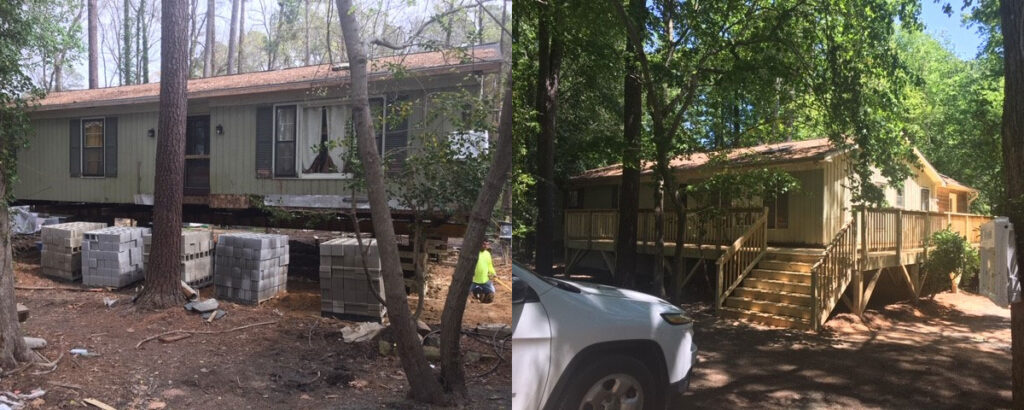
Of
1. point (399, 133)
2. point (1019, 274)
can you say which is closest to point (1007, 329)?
point (1019, 274)

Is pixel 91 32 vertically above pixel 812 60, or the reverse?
pixel 91 32

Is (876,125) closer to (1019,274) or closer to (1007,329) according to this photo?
(1019,274)

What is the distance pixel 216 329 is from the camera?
2922 millimetres

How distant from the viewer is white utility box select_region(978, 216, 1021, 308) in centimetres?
283

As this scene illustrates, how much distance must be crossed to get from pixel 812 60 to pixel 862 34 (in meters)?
0.27

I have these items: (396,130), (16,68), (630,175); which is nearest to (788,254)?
(630,175)

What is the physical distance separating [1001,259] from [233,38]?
3.61 m

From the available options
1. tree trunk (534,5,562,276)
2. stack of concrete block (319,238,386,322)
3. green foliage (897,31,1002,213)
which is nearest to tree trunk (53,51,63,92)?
stack of concrete block (319,238,386,322)

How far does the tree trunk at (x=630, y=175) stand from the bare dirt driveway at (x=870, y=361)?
18.0 inches

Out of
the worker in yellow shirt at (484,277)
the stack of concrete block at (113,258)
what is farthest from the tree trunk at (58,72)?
the worker in yellow shirt at (484,277)

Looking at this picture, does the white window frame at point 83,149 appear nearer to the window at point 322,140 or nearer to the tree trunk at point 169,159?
the tree trunk at point 169,159

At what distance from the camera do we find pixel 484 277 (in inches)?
84.2

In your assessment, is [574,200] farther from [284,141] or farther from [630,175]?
[284,141]

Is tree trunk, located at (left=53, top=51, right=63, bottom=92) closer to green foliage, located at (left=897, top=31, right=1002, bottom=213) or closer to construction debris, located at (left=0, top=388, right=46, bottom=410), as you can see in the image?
construction debris, located at (left=0, top=388, right=46, bottom=410)
